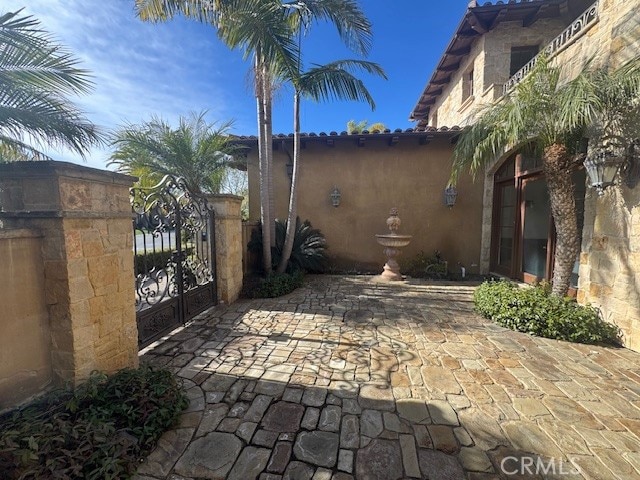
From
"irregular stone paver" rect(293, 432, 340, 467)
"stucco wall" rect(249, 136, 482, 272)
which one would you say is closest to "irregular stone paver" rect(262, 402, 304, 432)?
"irregular stone paver" rect(293, 432, 340, 467)

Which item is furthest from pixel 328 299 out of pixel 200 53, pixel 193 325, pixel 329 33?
pixel 200 53

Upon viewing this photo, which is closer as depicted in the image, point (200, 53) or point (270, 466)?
point (270, 466)

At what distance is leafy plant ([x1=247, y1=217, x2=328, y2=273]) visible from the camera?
677 cm

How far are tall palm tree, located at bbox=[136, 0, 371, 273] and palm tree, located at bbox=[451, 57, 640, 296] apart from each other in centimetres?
325

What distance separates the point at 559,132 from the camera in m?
3.79

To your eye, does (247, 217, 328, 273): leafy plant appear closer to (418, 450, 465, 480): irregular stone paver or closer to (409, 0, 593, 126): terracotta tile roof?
(418, 450, 465, 480): irregular stone paver

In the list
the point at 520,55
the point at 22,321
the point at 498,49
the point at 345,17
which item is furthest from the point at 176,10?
the point at 520,55

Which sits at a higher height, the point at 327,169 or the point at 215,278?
the point at 327,169

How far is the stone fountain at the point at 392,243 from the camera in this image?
22.4 ft

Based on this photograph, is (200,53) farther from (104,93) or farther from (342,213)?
(342,213)

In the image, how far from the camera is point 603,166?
3.42 meters

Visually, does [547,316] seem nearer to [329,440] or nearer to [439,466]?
[439,466]

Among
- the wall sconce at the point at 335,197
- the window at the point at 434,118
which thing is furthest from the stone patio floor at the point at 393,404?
the window at the point at 434,118

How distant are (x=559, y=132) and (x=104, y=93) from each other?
6.65 m
